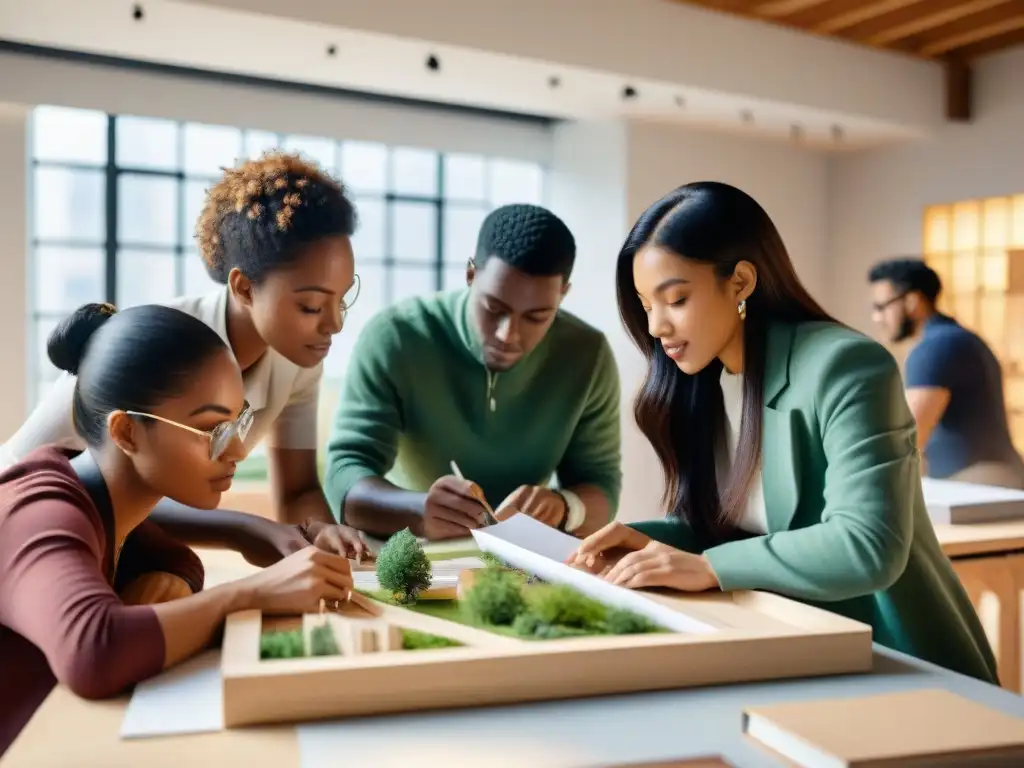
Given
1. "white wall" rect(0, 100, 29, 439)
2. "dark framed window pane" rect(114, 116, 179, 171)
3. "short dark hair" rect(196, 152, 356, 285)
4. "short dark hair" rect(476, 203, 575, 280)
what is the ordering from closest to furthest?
"short dark hair" rect(196, 152, 356, 285) → "short dark hair" rect(476, 203, 575, 280) → "white wall" rect(0, 100, 29, 439) → "dark framed window pane" rect(114, 116, 179, 171)

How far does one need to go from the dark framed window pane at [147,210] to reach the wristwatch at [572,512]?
3.73 metres

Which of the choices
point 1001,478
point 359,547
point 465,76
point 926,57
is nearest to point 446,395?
point 359,547

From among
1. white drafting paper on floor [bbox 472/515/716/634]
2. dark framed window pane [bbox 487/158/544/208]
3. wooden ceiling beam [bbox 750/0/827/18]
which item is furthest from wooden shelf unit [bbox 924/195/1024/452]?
white drafting paper on floor [bbox 472/515/716/634]

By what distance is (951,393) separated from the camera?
3.54 metres

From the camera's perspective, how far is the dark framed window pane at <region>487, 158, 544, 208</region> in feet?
20.5

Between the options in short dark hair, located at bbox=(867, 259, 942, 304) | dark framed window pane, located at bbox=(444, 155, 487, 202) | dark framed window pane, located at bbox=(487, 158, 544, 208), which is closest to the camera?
short dark hair, located at bbox=(867, 259, 942, 304)

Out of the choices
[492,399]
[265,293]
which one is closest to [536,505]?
[492,399]

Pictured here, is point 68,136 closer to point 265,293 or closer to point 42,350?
point 42,350

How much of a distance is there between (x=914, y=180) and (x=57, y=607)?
5.97 meters

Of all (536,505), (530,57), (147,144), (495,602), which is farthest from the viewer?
(147,144)

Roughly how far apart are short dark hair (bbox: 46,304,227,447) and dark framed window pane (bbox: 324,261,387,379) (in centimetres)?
419

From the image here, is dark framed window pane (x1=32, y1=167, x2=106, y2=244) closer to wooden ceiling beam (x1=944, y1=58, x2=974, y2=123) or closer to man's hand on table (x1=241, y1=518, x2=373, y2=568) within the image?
man's hand on table (x1=241, y1=518, x2=373, y2=568)

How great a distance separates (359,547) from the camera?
181 centimetres

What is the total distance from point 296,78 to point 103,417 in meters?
4.02
